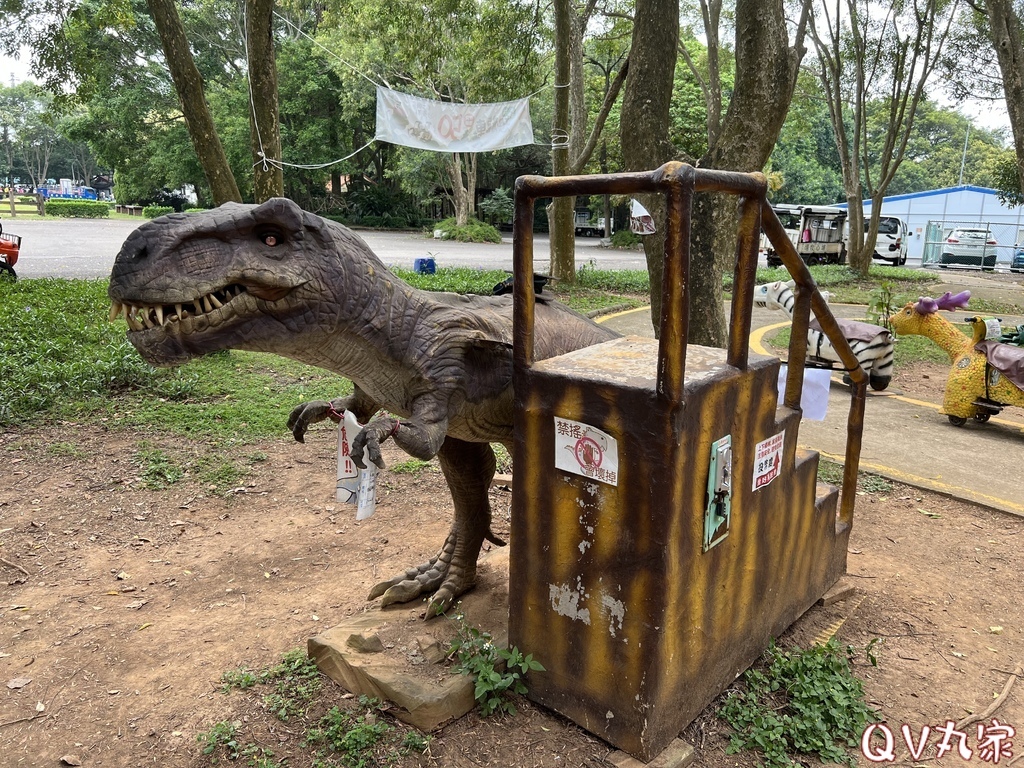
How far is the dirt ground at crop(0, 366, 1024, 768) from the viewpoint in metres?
2.53

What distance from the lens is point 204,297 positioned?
193 cm

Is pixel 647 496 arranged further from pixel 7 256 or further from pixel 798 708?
pixel 7 256

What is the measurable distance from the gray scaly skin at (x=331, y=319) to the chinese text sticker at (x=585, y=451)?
0.34 m

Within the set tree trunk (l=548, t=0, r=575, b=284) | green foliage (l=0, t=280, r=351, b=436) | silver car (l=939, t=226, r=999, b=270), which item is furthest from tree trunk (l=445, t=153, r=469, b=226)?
green foliage (l=0, t=280, r=351, b=436)

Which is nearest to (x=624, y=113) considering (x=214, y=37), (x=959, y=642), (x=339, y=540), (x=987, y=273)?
(x=339, y=540)

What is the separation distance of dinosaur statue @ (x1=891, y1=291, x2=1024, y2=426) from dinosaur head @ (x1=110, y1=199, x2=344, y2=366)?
5.68 metres

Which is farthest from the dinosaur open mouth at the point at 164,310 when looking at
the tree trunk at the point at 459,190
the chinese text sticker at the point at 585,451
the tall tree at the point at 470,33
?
the tree trunk at the point at 459,190

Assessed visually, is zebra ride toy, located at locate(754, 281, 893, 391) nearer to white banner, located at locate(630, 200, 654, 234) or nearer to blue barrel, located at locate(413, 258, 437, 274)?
white banner, located at locate(630, 200, 654, 234)

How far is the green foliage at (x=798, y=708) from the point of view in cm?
243

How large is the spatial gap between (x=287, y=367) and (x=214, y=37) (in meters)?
24.3

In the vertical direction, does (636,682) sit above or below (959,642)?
above

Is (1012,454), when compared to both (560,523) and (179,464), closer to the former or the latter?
(560,523)

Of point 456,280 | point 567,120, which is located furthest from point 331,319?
point 567,120

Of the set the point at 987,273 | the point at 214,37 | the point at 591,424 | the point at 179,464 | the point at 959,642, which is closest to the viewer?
the point at 591,424
